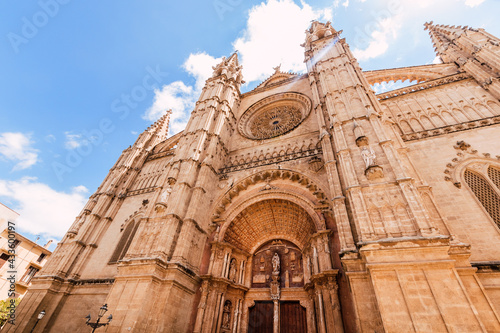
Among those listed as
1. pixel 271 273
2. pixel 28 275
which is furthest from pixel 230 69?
pixel 28 275

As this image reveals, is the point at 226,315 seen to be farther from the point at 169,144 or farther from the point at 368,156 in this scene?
the point at 169,144

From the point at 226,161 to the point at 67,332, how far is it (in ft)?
41.2

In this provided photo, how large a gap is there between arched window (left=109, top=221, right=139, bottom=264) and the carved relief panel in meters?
8.07

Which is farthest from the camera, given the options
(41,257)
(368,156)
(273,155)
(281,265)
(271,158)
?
(41,257)

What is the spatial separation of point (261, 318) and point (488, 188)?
36.7 ft

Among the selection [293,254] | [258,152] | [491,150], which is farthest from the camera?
[258,152]

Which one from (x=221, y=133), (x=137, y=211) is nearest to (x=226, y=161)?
(x=221, y=133)

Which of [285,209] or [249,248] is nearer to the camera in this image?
[285,209]

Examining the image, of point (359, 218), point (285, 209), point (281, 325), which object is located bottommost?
point (281, 325)

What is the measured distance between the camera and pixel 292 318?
34.8ft

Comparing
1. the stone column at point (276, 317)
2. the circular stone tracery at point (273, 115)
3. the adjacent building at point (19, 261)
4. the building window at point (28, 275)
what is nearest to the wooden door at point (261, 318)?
the stone column at point (276, 317)

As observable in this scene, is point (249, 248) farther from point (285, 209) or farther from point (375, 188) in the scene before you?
point (375, 188)

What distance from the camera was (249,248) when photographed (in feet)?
44.3

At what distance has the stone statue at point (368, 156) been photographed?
8.68 meters
